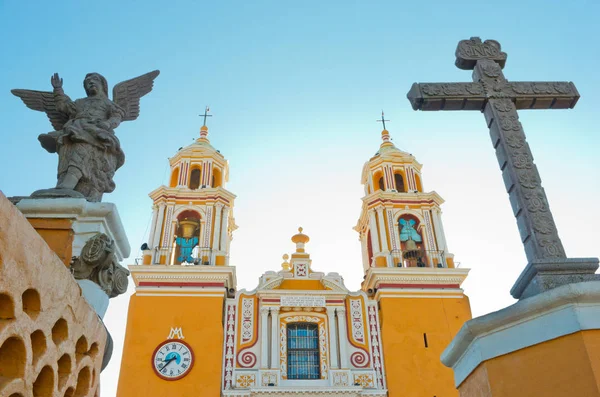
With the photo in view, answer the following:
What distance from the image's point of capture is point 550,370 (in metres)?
2.48

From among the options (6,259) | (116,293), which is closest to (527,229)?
(116,293)

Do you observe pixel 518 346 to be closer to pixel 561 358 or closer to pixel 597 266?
pixel 561 358

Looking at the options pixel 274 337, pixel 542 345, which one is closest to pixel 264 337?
pixel 274 337

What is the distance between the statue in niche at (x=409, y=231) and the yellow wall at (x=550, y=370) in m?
13.5

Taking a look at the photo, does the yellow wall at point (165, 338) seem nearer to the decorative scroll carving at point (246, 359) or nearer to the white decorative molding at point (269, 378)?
the decorative scroll carving at point (246, 359)

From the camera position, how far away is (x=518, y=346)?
261cm

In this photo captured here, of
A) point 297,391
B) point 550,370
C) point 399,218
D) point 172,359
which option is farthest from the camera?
point 399,218

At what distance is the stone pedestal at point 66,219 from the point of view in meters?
3.11

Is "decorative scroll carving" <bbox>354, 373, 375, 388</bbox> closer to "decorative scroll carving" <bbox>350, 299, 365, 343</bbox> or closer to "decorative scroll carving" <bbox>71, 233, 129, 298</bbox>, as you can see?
"decorative scroll carving" <bbox>350, 299, 365, 343</bbox>

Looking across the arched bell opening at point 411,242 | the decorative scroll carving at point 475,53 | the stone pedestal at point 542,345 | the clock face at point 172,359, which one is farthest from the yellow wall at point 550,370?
the arched bell opening at point 411,242

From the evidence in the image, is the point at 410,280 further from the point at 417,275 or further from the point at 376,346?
the point at 376,346

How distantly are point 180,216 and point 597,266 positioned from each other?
13.9 m

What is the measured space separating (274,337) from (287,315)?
0.70 meters

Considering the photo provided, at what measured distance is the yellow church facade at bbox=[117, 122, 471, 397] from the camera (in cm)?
1282
